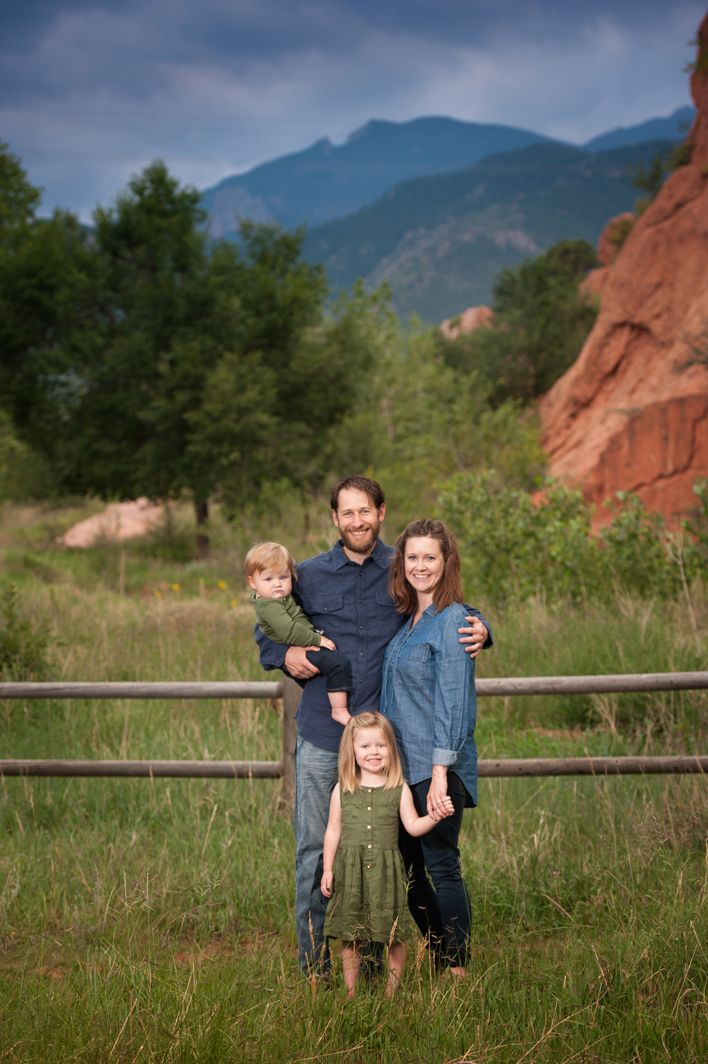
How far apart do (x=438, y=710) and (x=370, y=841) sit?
49cm

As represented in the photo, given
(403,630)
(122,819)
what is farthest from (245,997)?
(122,819)

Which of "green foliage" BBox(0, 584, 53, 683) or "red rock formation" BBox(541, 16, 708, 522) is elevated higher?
"red rock formation" BBox(541, 16, 708, 522)

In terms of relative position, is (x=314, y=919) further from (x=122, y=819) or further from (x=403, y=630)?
(x=122, y=819)

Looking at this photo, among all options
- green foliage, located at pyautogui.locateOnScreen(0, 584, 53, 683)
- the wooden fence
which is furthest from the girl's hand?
green foliage, located at pyautogui.locateOnScreen(0, 584, 53, 683)

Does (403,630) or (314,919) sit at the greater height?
(403,630)

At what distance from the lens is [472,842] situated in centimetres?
482

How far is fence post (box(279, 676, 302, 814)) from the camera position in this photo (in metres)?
5.06

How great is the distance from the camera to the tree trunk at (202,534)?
2292cm

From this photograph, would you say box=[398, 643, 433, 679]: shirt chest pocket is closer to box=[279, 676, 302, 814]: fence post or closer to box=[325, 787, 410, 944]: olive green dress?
box=[325, 787, 410, 944]: olive green dress

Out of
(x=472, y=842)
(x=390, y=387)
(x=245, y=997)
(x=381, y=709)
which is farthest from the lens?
(x=390, y=387)

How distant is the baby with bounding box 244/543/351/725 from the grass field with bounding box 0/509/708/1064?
0.91 metres

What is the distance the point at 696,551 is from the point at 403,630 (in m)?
6.19

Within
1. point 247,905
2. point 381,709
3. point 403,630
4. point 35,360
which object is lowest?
point 247,905

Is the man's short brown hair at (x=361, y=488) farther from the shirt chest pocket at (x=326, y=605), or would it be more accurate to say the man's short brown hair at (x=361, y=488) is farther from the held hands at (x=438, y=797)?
the held hands at (x=438, y=797)
